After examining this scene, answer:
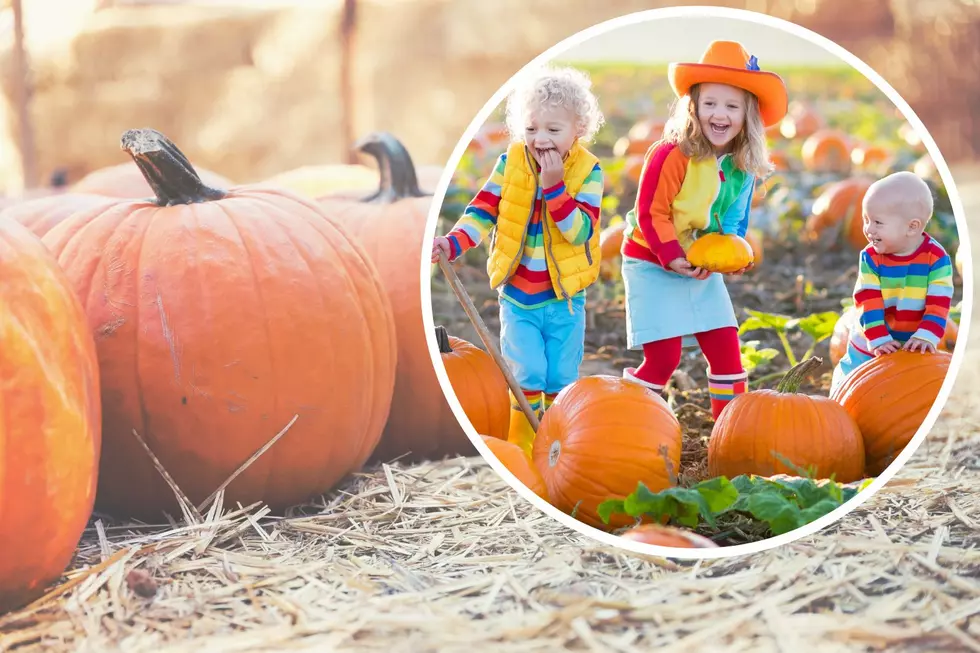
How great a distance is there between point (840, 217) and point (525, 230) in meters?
2.53

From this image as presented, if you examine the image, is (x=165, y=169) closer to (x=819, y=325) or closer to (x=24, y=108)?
(x=819, y=325)

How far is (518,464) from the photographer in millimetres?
2320

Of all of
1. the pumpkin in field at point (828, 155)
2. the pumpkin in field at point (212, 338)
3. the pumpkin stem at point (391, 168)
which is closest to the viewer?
the pumpkin in field at point (212, 338)

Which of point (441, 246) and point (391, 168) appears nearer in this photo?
point (441, 246)

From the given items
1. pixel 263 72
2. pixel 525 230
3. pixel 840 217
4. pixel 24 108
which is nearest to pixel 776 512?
pixel 525 230

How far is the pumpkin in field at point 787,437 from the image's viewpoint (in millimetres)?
2359

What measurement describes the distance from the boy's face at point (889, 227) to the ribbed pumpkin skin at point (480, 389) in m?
0.96

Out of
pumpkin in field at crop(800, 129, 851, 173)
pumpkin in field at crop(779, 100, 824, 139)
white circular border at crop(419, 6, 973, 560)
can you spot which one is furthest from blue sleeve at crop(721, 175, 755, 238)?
pumpkin in field at crop(779, 100, 824, 139)

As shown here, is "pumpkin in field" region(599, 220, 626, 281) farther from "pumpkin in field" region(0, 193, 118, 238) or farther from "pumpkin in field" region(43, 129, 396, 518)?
"pumpkin in field" region(0, 193, 118, 238)

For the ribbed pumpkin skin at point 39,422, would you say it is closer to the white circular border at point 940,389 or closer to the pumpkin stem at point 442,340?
the white circular border at point 940,389

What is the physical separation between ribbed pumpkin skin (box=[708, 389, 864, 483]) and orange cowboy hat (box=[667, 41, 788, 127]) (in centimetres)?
70

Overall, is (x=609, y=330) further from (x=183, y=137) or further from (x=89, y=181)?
(x=183, y=137)

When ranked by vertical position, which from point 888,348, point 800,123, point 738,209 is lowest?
point 888,348

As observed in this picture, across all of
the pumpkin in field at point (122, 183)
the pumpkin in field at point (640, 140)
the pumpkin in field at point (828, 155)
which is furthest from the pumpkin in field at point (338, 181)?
the pumpkin in field at point (828, 155)
